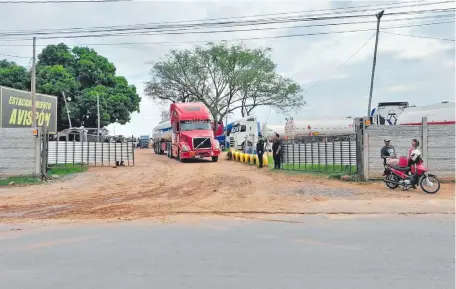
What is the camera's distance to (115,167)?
26000 millimetres

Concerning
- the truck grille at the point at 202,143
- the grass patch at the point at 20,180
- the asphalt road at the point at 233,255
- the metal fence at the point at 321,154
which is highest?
the truck grille at the point at 202,143

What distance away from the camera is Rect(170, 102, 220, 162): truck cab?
2955 centimetres

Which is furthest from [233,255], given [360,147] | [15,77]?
[15,77]

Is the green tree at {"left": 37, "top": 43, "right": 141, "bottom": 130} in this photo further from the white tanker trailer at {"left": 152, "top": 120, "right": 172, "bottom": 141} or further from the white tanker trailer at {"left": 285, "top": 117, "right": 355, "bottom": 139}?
the white tanker trailer at {"left": 285, "top": 117, "right": 355, "bottom": 139}

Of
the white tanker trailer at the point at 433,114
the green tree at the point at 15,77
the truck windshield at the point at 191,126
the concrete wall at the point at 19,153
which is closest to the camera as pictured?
the concrete wall at the point at 19,153

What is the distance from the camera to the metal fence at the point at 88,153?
2452cm

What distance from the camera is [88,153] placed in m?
25.9

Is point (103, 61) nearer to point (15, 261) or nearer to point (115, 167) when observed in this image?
point (115, 167)

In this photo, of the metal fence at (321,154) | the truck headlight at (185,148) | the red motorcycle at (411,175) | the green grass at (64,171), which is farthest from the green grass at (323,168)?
the green grass at (64,171)

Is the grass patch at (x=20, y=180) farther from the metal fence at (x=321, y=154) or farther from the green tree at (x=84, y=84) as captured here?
the green tree at (x=84, y=84)

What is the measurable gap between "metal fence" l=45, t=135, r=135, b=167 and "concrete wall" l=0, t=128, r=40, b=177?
18.4 feet

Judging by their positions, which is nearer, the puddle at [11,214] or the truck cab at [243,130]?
the puddle at [11,214]

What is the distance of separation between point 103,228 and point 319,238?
14.0ft

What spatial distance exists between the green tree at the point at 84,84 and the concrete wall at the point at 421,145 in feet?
119
